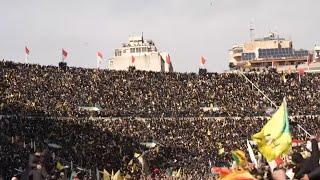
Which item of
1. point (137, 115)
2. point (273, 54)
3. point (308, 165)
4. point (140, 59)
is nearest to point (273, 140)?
point (308, 165)

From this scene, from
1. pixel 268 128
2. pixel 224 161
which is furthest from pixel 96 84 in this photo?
pixel 268 128

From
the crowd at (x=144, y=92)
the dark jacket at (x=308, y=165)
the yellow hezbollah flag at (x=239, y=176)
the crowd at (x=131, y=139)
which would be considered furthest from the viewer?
the crowd at (x=144, y=92)

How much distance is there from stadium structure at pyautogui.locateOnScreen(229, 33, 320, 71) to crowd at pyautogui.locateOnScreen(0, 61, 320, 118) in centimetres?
Answer: 4775

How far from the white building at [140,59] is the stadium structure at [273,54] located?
11.8 metres

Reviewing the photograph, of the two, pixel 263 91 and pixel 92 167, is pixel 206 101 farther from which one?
pixel 92 167

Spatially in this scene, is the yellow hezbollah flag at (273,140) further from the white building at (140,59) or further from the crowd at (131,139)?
the white building at (140,59)

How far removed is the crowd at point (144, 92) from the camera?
4850 cm

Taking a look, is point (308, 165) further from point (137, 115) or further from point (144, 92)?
point (144, 92)

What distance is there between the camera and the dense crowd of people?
4206 cm

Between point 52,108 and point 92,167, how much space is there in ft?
28.6

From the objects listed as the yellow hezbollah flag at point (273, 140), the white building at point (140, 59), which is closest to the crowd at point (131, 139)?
the yellow hezbollah flag at point (273, 140)

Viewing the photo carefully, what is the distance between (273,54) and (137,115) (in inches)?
2788

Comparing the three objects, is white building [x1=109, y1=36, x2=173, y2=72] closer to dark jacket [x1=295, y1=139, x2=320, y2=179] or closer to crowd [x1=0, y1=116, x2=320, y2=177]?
crowd [x1=0, y1=116, x2=320, y2=177]

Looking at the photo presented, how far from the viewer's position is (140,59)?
387 ft
